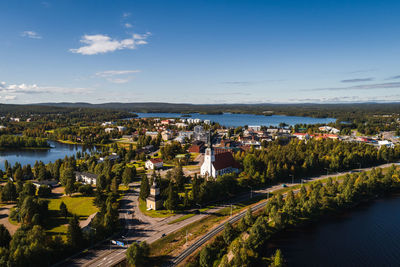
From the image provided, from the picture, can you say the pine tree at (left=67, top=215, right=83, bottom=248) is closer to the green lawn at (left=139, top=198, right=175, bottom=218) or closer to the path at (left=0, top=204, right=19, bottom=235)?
the path at (left=0, top=204, right=19, bottom=235)

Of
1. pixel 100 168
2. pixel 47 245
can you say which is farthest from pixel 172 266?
pixel 100 168

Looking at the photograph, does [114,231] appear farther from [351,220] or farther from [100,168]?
[351,220]

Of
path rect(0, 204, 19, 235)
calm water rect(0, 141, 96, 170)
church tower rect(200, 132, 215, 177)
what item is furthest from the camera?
calm water rect(0, 141, 96, 170)

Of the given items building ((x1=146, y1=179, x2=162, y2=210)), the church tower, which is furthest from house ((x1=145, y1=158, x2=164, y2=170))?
building ((x1=146, y1=179, x2=162, y2=210))

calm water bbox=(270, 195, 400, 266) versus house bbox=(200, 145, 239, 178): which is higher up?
house bbox=(200, 145, 239, 178)

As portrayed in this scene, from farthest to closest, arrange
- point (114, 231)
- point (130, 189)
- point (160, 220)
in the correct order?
point (130, 189), point (160, 220), point (114, 231)

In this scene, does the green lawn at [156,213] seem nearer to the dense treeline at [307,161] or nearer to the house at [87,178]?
the house at [87,178]

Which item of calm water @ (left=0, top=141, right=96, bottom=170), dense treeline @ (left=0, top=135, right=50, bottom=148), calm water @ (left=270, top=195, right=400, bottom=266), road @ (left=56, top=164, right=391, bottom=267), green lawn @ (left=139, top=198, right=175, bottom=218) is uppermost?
dense treeline @ (left=0, top=135, right=50, bottom=148)

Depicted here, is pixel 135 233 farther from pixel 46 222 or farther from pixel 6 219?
pixel 6 219
